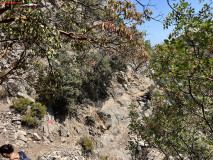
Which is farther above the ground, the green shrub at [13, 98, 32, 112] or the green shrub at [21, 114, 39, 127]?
the green shrub at [13, 98, 32, 112]

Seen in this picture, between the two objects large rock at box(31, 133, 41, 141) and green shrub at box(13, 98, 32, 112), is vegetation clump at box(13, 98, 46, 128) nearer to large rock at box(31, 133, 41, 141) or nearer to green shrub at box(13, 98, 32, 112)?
green shrub at box(13, 98, 32, 112)

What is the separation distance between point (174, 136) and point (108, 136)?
31.0ft

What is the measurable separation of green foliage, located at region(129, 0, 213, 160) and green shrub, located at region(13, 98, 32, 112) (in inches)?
279

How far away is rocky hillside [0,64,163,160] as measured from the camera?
8.68m

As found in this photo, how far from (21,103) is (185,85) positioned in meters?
9.53

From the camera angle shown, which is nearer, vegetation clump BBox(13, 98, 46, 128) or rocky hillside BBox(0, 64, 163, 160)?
rocky hillside BBox(0, 64, 163, 160)

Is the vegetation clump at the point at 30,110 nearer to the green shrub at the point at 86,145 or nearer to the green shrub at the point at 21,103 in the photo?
the green shrub at the point at 21,103

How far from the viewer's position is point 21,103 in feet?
31.7

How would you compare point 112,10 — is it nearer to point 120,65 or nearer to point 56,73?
point 56,73

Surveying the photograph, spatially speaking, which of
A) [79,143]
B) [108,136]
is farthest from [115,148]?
[79,143]

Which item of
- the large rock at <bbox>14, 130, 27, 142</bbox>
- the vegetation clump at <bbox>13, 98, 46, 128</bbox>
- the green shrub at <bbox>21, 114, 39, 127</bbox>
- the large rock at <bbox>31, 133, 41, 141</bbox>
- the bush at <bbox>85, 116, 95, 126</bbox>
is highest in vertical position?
the bush at <bbox>85, 116, 95, 126</bbox>

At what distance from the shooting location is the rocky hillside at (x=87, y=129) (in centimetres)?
868

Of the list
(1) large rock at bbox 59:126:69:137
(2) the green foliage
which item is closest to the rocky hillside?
(1) large rock at bbox 59:126:69:137

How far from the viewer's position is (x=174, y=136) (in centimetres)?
513
